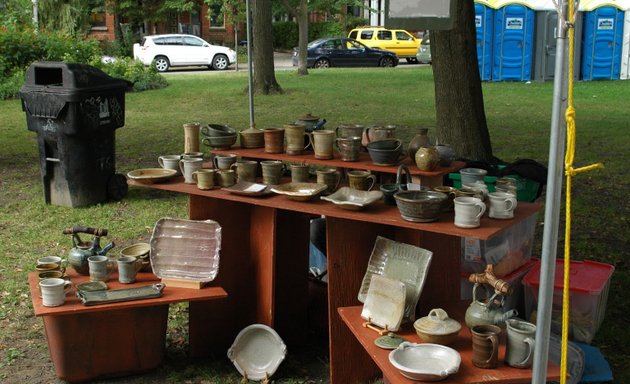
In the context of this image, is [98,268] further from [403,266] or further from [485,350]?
[485,350]

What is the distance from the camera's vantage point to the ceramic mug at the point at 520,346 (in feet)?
9.82

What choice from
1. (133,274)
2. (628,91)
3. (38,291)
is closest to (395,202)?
(133,274)

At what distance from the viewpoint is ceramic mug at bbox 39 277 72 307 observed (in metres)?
3.56

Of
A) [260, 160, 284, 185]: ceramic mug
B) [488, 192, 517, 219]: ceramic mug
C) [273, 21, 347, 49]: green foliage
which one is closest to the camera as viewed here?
[488, 192, 517, 219]: ceramic mug

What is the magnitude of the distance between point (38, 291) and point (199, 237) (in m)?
0.83

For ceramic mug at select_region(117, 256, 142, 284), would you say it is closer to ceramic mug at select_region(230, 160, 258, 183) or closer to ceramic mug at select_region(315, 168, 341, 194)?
ceramic mug at select_region(230, 160, 258, 183)

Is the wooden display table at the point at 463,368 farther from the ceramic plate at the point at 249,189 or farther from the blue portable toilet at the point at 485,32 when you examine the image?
the blue portable toilet at the point at 485,32

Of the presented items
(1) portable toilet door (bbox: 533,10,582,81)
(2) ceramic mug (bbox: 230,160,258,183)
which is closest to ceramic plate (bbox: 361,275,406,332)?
(2) ceramic mug (bbox: 230,160,258,183)

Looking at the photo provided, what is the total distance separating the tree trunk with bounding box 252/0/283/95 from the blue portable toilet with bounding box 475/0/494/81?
5199 mm

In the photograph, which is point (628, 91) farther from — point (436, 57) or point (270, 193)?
point (270, 193)

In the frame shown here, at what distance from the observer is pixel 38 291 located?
3.78 meters

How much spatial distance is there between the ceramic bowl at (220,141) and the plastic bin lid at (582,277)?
1.81 metres

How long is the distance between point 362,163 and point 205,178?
2.72 ft

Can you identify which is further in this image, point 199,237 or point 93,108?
point 93,108
